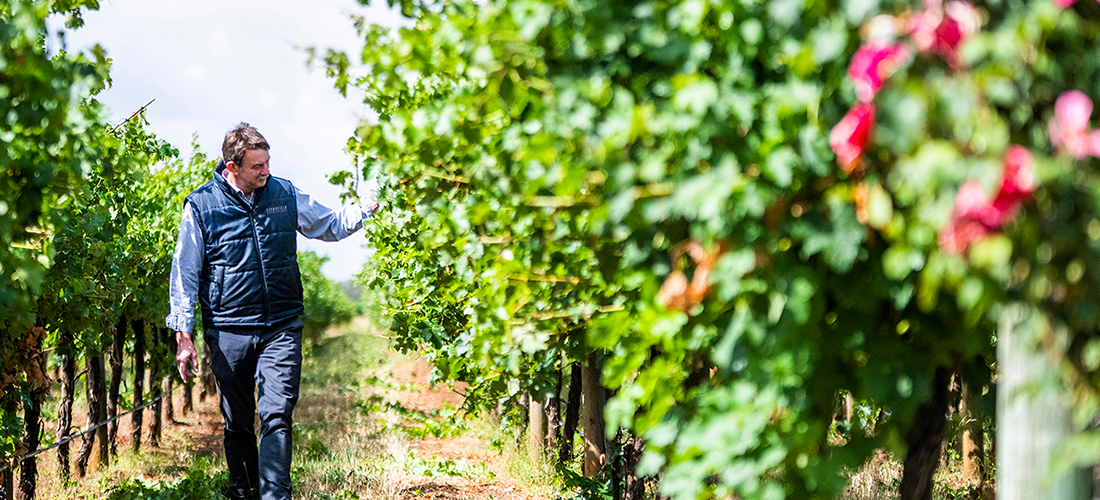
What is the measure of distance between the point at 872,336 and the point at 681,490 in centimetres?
46

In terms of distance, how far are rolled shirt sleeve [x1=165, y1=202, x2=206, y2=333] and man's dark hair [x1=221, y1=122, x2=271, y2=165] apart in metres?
0.32

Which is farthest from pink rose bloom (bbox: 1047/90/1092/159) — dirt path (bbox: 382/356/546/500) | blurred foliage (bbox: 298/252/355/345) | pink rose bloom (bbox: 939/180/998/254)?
blurred foliage (bbox: 298/252/355/345)

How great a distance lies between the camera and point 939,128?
102 cm

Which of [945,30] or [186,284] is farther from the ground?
[186,284]

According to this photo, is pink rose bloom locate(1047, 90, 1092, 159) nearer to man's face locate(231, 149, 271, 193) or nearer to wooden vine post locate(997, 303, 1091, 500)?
wooden vine post locate(997, 303, 1091, 500)

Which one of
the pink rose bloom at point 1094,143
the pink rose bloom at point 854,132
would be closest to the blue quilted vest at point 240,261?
the pink rose bloom at point 854,132

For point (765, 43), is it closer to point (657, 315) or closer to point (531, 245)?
point (657, 315)

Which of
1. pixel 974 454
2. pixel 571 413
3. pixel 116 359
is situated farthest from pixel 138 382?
pixel 974 454

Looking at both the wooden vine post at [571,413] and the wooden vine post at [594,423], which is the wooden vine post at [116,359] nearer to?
the wooden vine post at [571,413]

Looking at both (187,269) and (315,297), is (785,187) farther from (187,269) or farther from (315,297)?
(315,297)

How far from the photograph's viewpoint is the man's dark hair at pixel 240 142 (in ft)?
13.1

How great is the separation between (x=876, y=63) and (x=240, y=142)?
11.7 ft

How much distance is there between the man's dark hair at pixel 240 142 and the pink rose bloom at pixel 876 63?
3.51 meters

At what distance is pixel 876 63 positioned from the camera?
1.03 meters
